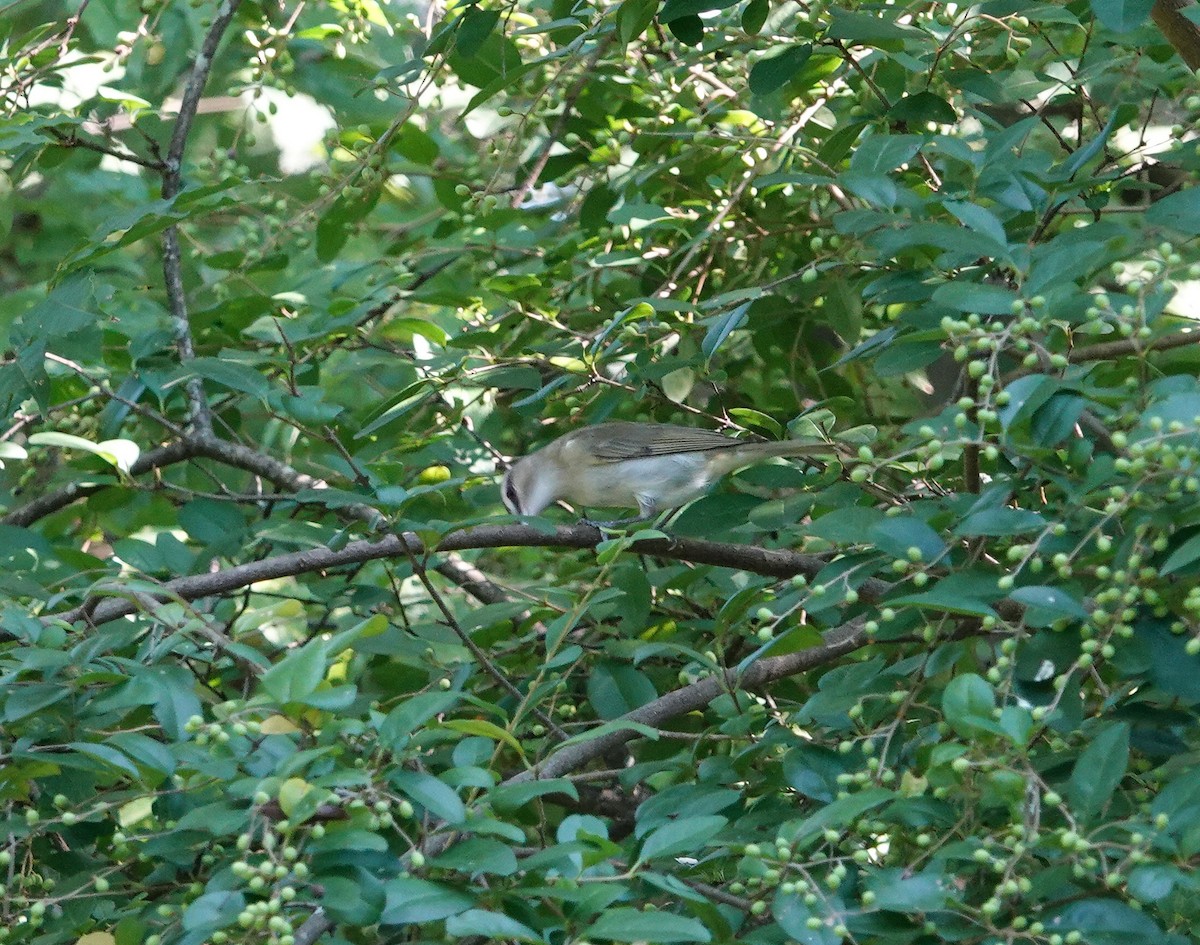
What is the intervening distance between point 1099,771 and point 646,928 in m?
0.74

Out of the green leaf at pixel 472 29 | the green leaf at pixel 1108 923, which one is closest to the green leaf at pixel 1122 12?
the green leaf at pixel 472 29

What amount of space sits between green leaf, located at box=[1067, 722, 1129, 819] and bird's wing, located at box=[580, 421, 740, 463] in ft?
8.76

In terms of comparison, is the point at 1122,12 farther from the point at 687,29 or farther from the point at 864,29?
the point at 687,29

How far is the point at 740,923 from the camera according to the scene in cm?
232

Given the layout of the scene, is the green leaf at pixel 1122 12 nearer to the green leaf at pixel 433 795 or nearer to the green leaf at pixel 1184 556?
the green leaf at pixel 1184 556

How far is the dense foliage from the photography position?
2.14 m

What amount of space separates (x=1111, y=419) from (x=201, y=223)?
4734mm

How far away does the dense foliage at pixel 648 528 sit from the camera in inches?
84.4

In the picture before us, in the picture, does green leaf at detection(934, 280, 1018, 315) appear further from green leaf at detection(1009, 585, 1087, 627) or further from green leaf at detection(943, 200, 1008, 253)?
green leaf at detection(1009, 585, 1087, 627)

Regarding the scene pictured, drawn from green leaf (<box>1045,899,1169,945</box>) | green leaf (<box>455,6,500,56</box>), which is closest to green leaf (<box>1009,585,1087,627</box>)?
green leaf (<box>1045,899,1169,945</box>)

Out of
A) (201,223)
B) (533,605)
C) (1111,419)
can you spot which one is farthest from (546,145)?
(1111,419)

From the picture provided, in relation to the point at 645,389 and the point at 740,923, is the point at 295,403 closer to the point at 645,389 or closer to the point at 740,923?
the point at 645,389

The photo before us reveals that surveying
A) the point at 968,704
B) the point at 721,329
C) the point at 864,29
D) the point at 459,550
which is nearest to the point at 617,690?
the point at 459,550

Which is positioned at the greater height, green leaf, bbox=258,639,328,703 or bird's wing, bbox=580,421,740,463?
green leaf, bbox=258,639,328,703
